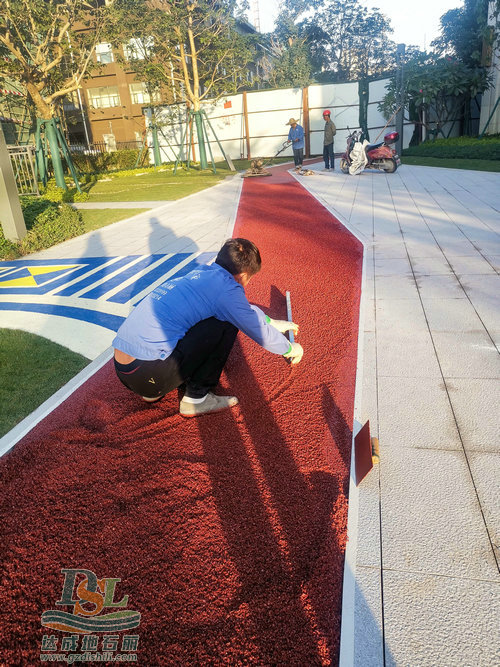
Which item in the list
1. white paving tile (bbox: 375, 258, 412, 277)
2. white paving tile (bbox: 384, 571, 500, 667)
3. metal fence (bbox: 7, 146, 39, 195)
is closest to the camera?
white paving tile (bbox: 384, 571, 500, 667)

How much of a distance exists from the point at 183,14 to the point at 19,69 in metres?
8.78

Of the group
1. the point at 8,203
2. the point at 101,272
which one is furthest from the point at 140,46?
the point at 101,272

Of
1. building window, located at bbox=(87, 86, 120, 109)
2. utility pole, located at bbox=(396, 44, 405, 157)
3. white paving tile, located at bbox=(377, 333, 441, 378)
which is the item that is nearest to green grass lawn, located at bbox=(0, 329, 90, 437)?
white paving tile, located at bbox=(377, 333, 441, 378)

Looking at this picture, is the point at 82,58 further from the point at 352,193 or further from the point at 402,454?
the point at 402,454

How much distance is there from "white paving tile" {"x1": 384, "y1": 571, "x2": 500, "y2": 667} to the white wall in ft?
76.3

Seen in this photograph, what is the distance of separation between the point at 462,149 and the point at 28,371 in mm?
17988

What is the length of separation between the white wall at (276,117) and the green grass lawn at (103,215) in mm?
11085

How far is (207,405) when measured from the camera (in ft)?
11.1

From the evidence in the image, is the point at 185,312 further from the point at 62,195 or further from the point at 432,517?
the point at 62,195

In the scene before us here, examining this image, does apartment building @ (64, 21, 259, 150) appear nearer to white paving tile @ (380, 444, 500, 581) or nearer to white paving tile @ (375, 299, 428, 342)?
white paving tile @ (375, 299, 428, 342)

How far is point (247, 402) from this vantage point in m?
3.54

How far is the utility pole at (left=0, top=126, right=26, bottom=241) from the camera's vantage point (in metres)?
8.73

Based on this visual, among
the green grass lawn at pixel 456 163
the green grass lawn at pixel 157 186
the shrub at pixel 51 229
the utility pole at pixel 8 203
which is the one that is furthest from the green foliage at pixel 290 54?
the utility pole at pixel 8 203

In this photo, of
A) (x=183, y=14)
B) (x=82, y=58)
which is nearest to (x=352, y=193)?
(x=82, y=58)
